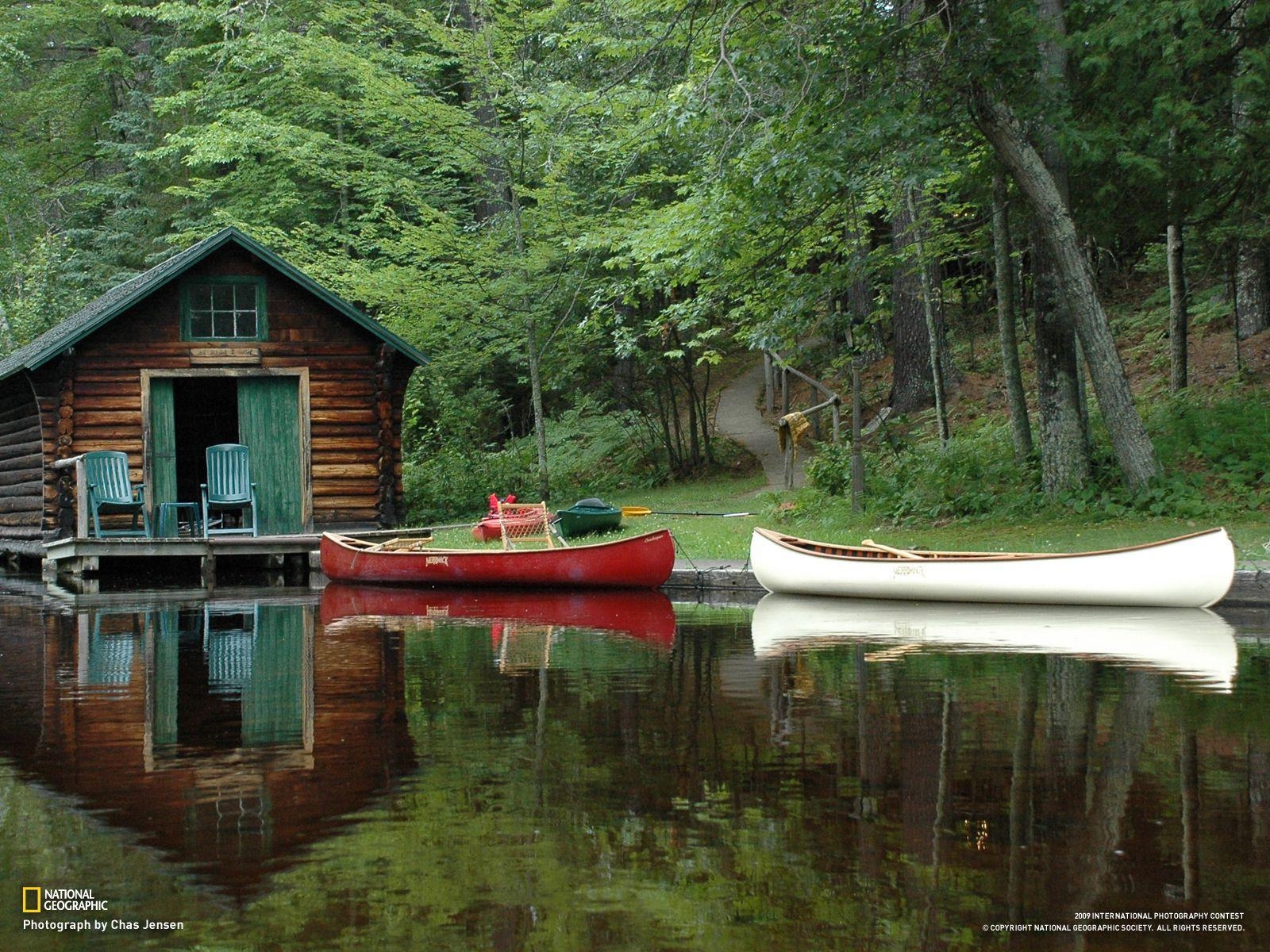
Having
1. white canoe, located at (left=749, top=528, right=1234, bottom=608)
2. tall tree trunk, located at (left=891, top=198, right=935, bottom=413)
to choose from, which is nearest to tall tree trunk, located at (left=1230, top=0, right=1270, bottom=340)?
tall tree trunk, located at (left=891, top=198, right=935, bottom=413)

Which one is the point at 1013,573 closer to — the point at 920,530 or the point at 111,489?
the point at 920,530

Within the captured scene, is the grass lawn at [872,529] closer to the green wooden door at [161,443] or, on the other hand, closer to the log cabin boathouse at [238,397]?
the log cabin boathouse at [238,397]

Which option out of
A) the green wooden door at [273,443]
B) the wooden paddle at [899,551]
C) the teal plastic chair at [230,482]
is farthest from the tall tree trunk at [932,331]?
the teal plastic chair at [230,482]

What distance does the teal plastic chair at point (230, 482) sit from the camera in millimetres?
20719

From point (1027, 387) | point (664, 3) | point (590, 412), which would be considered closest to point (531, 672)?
point (664, 3)

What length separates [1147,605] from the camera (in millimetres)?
13094

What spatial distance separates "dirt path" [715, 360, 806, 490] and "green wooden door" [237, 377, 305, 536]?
352 inches

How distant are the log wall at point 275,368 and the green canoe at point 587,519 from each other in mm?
3563

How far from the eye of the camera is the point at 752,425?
30922 millimetres

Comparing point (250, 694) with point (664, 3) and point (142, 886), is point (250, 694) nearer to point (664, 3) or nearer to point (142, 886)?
point (142, 886)

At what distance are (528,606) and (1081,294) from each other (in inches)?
297

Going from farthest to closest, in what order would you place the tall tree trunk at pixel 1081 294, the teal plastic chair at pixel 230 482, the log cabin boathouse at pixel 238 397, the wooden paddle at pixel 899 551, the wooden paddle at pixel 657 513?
the wooden paddle at pixel 657 513 < the teal plastic chair at pixel 230 482 < the log cabin boathouse at pixel 238 397 < the tall tree trunk at pixel 1081 294 < the wooden paddle at pixel 899 551

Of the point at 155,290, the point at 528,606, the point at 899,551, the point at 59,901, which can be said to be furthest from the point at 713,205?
the point at 59,901

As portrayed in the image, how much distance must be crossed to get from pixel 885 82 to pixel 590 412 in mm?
17549
